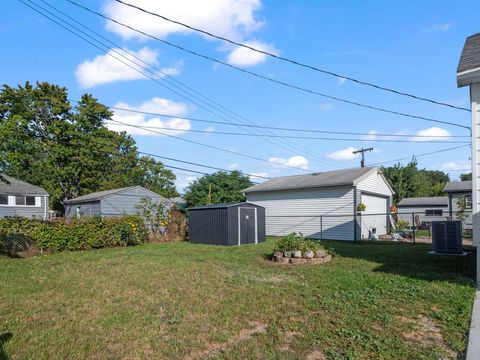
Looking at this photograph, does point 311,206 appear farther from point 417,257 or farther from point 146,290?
point 146,290

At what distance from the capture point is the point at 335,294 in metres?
5.63

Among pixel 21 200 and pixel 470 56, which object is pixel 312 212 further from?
pixel 21 200

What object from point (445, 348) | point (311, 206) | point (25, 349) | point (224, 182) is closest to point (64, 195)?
point (224, 182)

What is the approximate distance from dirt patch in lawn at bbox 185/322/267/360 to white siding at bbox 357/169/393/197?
14417 mm

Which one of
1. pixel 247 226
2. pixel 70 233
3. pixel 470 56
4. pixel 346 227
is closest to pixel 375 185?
pixel 346 227

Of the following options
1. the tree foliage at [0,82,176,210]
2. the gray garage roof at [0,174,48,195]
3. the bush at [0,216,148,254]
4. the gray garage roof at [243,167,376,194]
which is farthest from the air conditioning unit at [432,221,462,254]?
the gray garage roof at [0,174,48,195]

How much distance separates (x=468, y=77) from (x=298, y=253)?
541cm

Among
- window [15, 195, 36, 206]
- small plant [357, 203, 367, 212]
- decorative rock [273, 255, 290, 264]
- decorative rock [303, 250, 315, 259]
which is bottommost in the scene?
decorative rock [273, 255, 290, 264]

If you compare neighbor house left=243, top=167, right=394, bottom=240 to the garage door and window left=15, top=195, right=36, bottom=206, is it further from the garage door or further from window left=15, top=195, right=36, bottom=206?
window left=15, top=195, right=36, bottom=206

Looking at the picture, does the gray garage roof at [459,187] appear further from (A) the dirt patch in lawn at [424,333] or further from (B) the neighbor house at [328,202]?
(A) the dirt patch in lawn at [424,333]

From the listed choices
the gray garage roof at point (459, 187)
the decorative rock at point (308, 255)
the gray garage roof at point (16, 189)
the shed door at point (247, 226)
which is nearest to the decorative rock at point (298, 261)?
the decorative rock at point (308, 255)

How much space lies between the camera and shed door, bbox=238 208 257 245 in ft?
52.3

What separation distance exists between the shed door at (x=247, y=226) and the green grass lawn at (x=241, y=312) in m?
7.54

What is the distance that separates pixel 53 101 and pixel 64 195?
9.02 m
